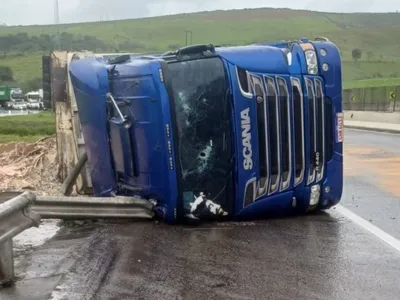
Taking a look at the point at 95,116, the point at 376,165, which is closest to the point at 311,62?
the point at 95,116

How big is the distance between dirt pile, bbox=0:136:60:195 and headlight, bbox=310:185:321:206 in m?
3.83

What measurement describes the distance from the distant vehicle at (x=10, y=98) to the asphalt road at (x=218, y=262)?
70717mm

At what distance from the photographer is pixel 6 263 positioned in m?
5.70

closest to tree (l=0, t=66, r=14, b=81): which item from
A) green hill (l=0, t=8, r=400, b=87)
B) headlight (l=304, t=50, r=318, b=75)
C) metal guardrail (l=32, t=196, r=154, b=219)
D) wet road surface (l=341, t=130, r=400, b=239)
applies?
green hill (l=0, t=8, r=400, b=87)

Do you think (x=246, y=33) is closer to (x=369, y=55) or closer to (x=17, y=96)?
(x=369, y=55)

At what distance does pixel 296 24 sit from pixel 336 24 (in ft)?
46.2

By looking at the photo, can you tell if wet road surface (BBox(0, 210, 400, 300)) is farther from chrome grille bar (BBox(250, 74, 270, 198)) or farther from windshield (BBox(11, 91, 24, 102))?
windshield (BBox(11, 91, 24, 102))

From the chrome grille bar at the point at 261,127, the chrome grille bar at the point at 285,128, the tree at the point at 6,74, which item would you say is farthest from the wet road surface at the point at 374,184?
the tree at the point at 6,74

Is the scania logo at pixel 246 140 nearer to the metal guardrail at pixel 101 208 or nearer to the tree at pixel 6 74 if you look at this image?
the metal guardrail at pixel 101 208

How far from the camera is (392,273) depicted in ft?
20.2

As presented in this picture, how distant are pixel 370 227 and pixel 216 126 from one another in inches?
86.4

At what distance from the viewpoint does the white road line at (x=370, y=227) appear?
749 centimetres

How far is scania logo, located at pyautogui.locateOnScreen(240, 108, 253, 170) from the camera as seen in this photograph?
25.6 feet

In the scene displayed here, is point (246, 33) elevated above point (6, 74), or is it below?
above
